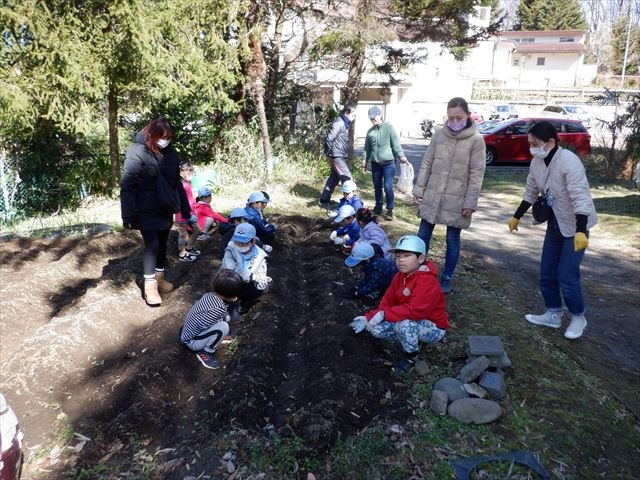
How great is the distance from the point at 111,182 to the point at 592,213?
35.5ft

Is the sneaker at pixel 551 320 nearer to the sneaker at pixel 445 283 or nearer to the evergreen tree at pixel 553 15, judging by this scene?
the sneaker at pixel 445 283

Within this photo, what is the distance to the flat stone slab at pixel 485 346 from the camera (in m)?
3.75

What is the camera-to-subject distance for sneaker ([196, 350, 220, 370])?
419 cm

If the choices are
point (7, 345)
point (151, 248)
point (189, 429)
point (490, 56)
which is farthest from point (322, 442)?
point (490, 56)

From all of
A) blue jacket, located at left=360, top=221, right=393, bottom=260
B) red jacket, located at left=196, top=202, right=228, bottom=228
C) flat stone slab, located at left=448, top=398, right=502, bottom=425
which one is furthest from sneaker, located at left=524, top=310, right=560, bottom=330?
red jacket, located at left=196, top=202, right=228, bottom=228

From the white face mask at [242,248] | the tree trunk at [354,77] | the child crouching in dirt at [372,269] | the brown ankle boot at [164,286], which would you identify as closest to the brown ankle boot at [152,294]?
the brown ankle boot at [164,286]

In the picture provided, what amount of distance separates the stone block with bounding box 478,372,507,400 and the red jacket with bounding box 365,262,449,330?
19.2 inches

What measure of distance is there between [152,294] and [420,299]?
2.82m

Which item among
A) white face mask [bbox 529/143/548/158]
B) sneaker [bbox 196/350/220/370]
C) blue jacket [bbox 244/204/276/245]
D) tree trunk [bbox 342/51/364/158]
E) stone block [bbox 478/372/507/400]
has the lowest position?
sneaker [bbox 196/350/220/370]

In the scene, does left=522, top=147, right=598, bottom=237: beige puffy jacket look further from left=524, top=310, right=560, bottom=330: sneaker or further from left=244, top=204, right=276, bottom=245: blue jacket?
left=244, top=204, right=276, bottom=245: blue jacket

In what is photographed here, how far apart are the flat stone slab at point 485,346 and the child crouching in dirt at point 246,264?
7.22 ft

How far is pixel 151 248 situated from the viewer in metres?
5.06

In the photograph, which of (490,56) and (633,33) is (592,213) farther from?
(633,33)

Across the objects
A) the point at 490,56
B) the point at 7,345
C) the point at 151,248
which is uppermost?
the point at 490,56
